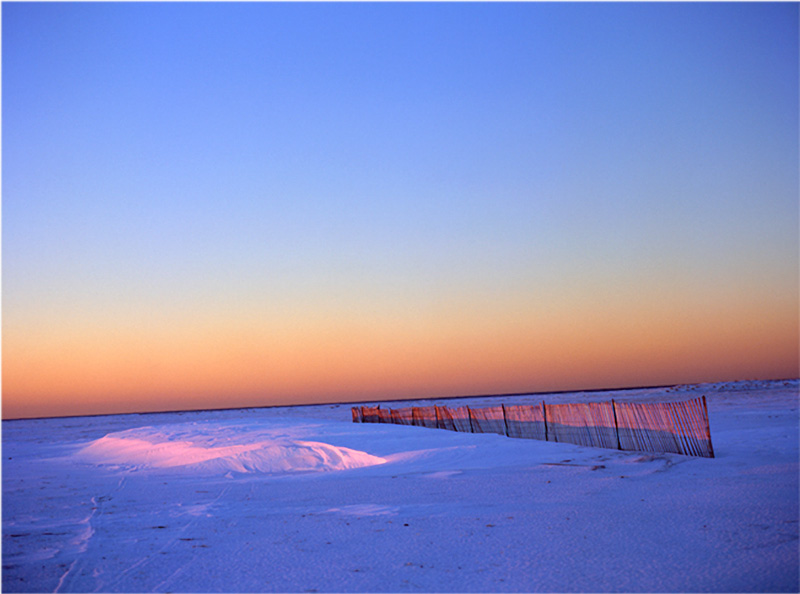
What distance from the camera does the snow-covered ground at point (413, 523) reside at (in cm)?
534

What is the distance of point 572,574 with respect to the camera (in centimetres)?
526

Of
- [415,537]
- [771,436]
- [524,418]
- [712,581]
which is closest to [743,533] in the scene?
[712,581]

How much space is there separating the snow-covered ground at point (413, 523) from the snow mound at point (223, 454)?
9cm

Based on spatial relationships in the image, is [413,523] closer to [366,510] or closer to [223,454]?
[366,510]

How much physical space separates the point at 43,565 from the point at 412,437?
14299mm

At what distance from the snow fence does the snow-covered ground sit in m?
0.63

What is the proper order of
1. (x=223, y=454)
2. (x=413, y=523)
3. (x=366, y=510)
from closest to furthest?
(x=413, y=523)
(x=366, y=510)
(x=223, y=454)

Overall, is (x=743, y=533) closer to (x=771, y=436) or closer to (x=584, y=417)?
(x=584, y=417)

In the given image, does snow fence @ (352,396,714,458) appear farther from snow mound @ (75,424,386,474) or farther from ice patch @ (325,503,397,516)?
ice patch @ (325,503,397,516)

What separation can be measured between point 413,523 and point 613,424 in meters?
9.19

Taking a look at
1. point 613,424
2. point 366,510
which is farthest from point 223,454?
point 613,424

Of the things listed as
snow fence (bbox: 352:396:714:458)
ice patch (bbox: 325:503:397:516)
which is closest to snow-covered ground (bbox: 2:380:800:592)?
ice patch (bbox: 325:503:397:516)

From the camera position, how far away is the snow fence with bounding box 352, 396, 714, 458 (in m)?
13.0

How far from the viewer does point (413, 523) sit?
7449mm
